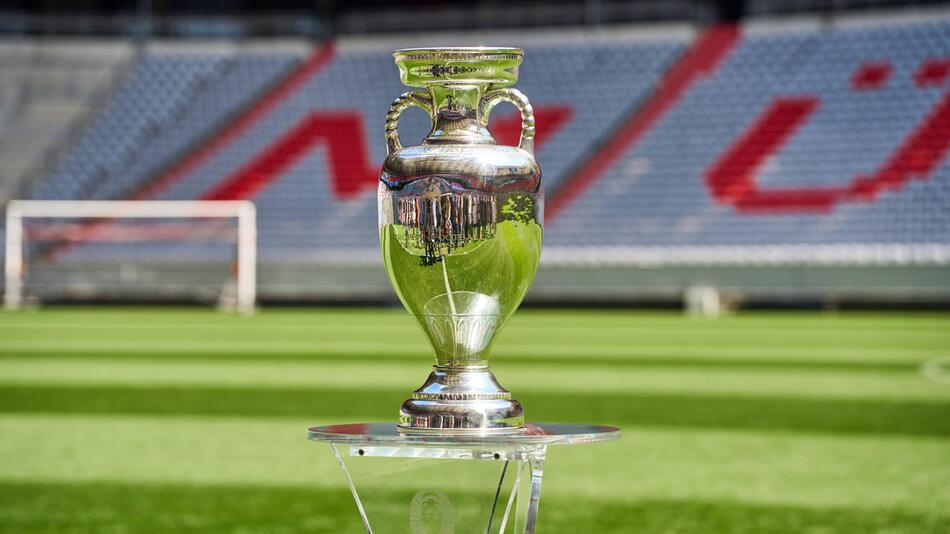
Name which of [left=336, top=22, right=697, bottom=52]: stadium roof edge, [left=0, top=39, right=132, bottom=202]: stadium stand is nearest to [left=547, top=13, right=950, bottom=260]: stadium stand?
[left=336, top=22, right=697, bottom=52]: stadium roof edge

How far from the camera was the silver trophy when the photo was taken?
7.43ft

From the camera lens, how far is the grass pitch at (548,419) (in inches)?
180

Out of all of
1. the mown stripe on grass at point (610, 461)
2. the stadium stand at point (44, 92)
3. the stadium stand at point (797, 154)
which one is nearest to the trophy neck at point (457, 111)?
the mown stripe on grass at point (610, 461)

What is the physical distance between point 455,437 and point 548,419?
474 centimetres

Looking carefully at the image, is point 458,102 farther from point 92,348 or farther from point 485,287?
point 92,348

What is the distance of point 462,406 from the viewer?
7.61 ft

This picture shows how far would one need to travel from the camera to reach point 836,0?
22703mm

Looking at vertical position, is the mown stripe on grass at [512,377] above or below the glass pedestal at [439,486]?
above

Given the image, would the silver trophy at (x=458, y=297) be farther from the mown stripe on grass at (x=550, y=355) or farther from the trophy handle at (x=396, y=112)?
the mown stripe on grass at (x=550, y=355)

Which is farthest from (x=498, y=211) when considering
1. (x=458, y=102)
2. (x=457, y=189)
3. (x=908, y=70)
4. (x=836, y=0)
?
(x=836, y=0)

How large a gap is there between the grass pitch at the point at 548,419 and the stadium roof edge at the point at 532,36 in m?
10.2

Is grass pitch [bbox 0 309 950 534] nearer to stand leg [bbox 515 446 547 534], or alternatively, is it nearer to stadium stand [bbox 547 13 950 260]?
stand leg [bbox 515 446 547 534]

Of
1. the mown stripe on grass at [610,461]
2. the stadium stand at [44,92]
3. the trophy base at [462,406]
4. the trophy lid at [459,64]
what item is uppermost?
the stadium stand at [44,92]

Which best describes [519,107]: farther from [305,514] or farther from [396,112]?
[305,514]
